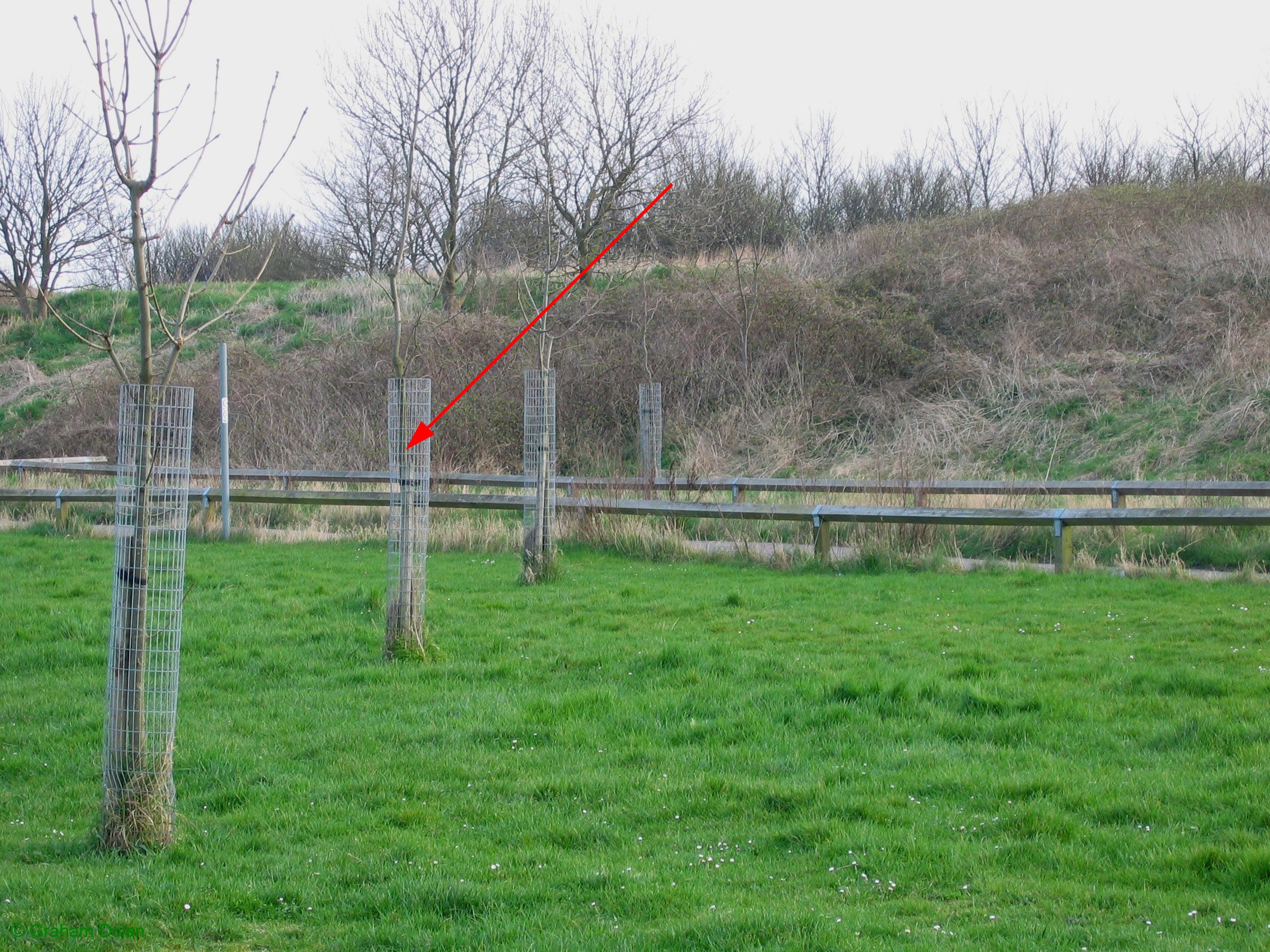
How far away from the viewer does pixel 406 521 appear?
780cm

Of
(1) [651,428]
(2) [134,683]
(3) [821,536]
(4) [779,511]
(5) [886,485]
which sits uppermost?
(1) [651,428]

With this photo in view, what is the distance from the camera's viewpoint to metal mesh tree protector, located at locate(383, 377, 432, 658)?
768 centimetres

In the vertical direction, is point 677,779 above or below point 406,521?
below

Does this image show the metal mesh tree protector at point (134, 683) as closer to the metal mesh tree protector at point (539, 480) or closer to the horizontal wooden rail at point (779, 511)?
the metal mesh tree protector at point (539, 480)

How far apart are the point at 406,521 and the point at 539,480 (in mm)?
3358

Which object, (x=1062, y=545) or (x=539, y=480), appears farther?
(x=539, y=480)

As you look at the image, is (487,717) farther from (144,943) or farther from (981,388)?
(981,388)

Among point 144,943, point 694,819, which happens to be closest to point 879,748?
point 694,819

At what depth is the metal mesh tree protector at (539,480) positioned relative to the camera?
11.0 m

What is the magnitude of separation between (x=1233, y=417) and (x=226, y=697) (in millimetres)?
17737

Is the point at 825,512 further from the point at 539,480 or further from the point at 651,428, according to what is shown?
the point at 651,428

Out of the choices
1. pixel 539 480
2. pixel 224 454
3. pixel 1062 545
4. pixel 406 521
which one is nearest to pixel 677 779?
pixel 406 521

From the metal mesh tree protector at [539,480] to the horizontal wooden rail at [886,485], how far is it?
10.8 ft

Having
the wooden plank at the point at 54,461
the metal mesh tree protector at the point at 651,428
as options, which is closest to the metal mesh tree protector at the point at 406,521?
the metal mesh tree protector at the point at 651,428
